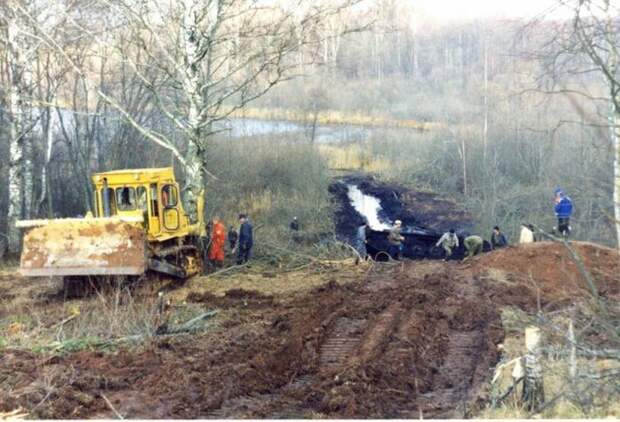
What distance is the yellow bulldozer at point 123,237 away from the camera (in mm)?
13750

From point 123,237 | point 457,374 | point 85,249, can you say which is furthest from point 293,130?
point 457,374

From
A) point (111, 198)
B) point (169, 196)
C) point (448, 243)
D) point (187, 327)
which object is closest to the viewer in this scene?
point (187, 327)

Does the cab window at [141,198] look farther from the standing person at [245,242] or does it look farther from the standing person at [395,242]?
the standing person at [395,242]

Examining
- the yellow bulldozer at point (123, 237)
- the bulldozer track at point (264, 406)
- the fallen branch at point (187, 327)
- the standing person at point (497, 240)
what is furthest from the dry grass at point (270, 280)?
the standing person at point (497, 240)

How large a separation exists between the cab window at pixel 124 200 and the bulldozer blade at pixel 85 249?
1.87m

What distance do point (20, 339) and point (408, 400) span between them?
5572 mm

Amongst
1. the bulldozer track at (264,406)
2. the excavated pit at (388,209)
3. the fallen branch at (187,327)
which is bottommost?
the excavated pit at (388,209)

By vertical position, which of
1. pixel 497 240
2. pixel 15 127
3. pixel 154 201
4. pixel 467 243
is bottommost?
pixel 497 240

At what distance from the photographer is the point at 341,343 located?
1183 cm

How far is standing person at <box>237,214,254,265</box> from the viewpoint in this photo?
57.8ft

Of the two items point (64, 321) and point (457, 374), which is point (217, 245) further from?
point (457, 374)

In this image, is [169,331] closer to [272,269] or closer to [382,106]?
[272,269]

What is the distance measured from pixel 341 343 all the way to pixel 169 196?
578 cm

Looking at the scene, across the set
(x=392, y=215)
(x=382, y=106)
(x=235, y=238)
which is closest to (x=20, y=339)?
(x=235, y=238)
